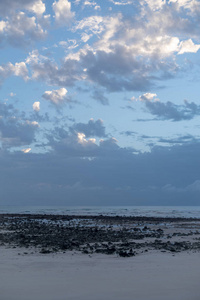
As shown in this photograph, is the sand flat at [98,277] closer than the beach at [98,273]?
Result: Yes

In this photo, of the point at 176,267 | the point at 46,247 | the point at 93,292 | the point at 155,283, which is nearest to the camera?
the point at 93,292

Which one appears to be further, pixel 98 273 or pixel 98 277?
pixel 98 273

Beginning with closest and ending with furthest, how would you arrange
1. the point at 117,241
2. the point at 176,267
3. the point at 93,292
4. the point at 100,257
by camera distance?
the point at 93,292 → the point at 176,267 → the point at 100,257 → the point at 117,241

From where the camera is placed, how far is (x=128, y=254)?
21125mm

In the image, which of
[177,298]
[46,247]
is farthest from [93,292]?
[46,247]

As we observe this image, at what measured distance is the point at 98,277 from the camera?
1534 centimetres

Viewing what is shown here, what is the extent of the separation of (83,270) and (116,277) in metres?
2.27

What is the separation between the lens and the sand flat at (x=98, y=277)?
12461 mm

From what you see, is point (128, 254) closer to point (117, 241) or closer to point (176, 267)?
point (176, 267)

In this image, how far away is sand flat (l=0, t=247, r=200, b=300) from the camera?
1246cm

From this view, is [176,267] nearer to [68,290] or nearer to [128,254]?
[128,254]

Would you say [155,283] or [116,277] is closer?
[155,283]

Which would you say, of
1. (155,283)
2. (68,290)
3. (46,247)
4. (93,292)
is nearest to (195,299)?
(155,283)

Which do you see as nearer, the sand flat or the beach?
the sand flat
